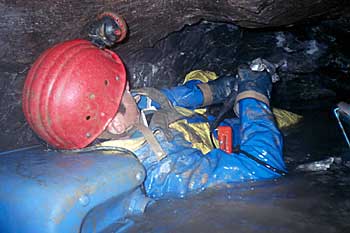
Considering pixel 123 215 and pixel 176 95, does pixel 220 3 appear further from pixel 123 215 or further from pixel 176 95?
pixel 123 215

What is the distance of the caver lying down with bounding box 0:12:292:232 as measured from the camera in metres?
1.80

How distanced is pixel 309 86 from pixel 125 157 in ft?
13.4

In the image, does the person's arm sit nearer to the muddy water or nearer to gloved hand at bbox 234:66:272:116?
gloved hand at bbox 234:66:272:116

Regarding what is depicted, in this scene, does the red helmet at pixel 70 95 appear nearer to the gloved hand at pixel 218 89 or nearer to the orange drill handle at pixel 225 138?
the orange drill handle at pixel 225 138

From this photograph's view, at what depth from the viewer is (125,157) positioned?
2.12 metres

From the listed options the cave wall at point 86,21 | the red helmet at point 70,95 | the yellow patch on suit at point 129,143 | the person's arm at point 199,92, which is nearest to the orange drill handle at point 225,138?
the person's arm at point 199,92

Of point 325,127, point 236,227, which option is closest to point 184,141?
point 236,227

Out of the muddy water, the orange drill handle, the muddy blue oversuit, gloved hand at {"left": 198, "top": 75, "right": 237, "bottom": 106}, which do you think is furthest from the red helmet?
gloved hand at {"left": 198, "top": 75, "right": 237, "bottom": 106}

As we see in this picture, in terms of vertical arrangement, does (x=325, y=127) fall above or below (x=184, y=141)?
A: below

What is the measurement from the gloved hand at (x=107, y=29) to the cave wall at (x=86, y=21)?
1.00 ft

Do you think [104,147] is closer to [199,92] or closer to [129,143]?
[129,143]

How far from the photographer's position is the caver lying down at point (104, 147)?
1.80 metres

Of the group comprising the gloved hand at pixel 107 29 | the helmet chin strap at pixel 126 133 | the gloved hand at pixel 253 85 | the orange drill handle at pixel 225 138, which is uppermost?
the gloved hand at pixel 107 29

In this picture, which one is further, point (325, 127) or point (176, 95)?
point (325, 127)
